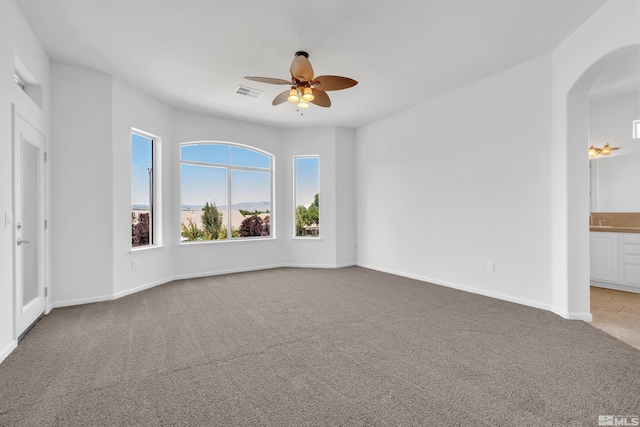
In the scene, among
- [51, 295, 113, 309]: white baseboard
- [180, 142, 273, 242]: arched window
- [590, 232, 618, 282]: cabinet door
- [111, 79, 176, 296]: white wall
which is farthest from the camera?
[180, 142, 273, 242]: arched window

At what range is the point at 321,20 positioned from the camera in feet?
9.53

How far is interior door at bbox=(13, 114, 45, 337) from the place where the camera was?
2.80m

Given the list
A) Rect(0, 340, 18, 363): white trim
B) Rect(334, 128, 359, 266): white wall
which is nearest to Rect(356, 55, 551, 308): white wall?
Rect(334, 128, 359, 266): white wall

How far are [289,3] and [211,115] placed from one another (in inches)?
142

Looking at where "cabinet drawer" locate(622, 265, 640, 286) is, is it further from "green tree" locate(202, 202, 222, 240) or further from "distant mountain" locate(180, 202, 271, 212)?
"green tree" locate(202, 202, 222, 240)

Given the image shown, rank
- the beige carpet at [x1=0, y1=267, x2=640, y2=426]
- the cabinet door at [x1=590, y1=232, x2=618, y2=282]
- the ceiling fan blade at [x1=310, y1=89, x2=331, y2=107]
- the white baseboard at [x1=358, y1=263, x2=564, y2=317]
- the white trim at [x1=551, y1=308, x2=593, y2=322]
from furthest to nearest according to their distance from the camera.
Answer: the cabinet door at [x1=590, y1=232, x2=618, y2=282], the white baseboard at [x1=358, y1=263, x2=564, y2=317], the ceiling fan blade at [x1=310, y1=89, x2=331, y2=107], the white trim at [x1=551, y1=308, x2=593, y2=322], the beige carpet at [x1=0, y1=267, x2=640, y2=426]

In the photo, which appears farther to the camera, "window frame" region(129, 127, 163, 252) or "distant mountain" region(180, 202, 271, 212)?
"distant mountain" region(180, 202, 271, 212)

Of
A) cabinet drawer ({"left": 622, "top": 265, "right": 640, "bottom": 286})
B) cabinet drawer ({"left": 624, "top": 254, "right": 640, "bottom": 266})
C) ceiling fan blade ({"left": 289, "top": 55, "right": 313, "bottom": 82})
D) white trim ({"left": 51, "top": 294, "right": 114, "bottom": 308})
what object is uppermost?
ceiling fan blade ({"left": 289, "top": 55, "right": 313, "bottom": 82})

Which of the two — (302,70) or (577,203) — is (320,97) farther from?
(577,203)

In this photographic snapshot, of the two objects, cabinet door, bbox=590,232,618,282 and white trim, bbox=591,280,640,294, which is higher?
cabinet door, bbox=590,232,618,282

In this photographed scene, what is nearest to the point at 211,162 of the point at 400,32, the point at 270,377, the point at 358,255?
the point at 358,255

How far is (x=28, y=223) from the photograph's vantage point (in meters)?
3.22

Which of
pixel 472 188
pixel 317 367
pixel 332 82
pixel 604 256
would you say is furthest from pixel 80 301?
pixel 604 256

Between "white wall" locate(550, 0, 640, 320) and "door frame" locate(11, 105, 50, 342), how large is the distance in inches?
214
